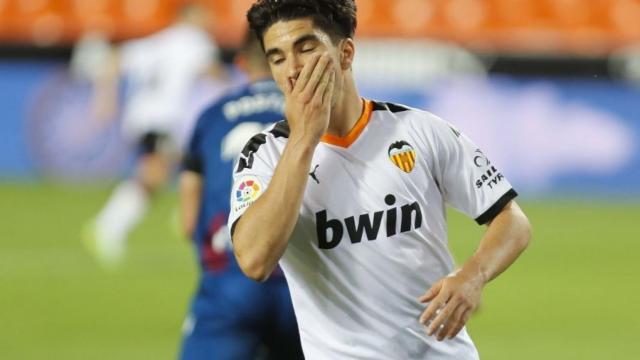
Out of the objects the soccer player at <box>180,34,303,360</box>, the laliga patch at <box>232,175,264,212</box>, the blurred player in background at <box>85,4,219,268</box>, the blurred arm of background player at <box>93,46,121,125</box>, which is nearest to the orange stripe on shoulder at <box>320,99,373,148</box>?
the laliga patch at <box>232,175,264,212</box>

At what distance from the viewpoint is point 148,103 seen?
13.8m

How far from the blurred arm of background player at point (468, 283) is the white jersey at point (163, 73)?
951cm

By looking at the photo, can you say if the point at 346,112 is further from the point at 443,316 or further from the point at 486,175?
the point at 443,316

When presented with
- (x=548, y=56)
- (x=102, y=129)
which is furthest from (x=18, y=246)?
(x=548, y=56)

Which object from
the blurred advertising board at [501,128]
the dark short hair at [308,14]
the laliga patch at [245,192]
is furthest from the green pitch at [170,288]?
the dark short hair at [308,14]

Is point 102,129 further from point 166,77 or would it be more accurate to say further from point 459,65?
point 459,65

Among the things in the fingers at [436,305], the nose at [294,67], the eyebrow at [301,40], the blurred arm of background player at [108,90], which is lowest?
the blurred arm of background player at [108,90]

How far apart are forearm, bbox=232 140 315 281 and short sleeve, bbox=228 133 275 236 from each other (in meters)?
0.12

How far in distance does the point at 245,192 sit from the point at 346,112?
37 cm

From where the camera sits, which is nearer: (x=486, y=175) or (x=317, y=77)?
(x=317, y=77)

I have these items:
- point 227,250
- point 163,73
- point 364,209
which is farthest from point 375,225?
point 163,73

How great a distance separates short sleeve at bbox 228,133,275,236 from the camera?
3506 mm

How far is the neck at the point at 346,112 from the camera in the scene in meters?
3.62

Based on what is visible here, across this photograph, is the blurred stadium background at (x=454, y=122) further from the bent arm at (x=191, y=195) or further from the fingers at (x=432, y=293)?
the fingers at (x=432, y=293)
